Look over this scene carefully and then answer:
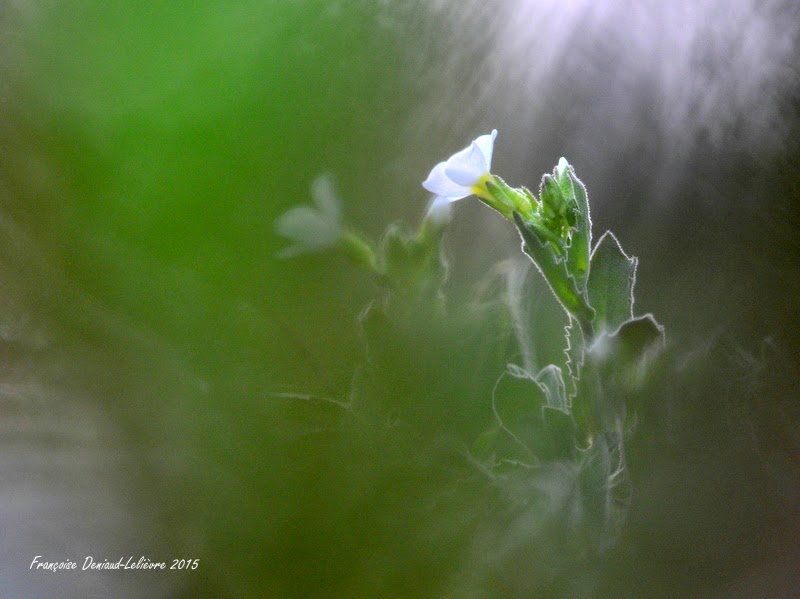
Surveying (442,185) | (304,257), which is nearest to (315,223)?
(304,257)

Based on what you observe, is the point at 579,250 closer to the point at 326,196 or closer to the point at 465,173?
the point at 465,173

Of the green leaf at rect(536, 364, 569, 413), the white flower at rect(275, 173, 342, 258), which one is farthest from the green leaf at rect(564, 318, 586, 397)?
the white flower at rect(275, 173, 342, 258)

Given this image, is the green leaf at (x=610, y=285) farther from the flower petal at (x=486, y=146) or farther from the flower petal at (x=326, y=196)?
the flower petal at (x=326, y=196)

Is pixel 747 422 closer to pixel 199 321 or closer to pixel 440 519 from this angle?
pixel 440 519

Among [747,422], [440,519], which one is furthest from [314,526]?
[747,422]

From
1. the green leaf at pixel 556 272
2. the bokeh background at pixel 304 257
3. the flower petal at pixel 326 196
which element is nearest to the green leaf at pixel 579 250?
the green leaf at pixel 556 272

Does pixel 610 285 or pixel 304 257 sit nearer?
pixel 610 285
